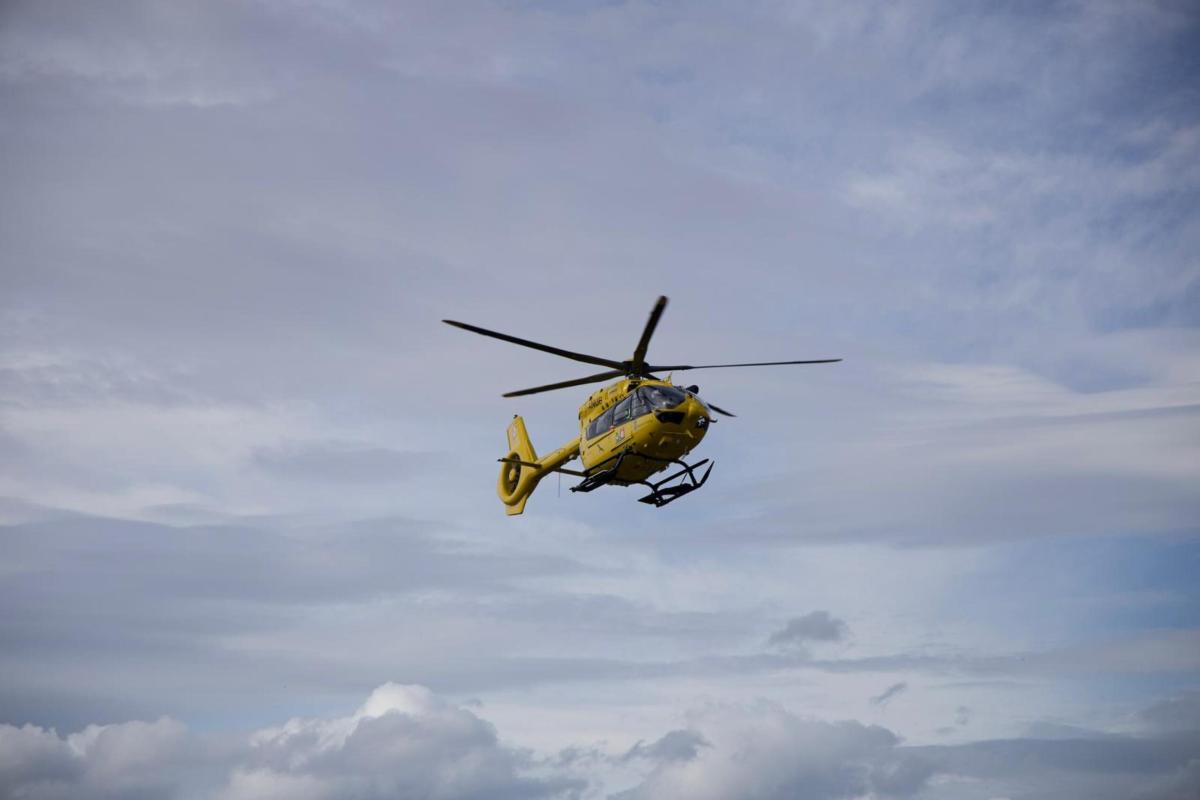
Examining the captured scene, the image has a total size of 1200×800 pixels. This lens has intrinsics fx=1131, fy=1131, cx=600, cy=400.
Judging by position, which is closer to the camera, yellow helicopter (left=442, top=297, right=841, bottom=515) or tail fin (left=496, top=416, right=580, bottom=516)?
yellow helicopter (left=442, top=297, right=841, bottom=515)

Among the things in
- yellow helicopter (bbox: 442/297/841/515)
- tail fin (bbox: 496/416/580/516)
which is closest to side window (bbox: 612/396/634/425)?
yellow helicopter (bbox: 442/297/841/515)

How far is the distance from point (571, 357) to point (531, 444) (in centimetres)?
1435

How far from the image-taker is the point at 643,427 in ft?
161

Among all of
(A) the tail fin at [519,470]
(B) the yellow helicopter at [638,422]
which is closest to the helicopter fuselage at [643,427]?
(B) the yellow helicopter at [638,422]

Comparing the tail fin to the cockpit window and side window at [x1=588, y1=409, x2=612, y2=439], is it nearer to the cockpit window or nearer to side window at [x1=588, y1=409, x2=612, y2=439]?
side window at [x1=588, y1=409, x2=612, y2=439]

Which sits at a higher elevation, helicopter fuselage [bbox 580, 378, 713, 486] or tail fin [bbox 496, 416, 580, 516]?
tail fin [bbox 496, 416, 580, 516]

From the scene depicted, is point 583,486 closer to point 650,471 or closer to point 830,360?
point 650,471

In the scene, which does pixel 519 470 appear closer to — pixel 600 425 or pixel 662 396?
pixel 600 425

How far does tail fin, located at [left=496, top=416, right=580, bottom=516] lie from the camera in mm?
61188

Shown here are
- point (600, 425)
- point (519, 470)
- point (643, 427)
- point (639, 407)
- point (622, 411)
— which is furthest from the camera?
point (519, 470)

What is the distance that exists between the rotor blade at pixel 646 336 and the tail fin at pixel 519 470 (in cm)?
906

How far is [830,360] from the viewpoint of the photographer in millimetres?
52031

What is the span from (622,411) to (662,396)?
245 centimetres

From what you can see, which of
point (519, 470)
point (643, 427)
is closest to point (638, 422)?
point (643, 427)
